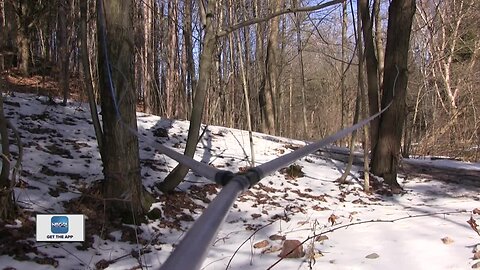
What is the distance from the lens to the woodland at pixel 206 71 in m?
3.99

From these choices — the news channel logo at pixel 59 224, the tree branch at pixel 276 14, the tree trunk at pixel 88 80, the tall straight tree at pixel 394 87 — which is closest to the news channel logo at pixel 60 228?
the news channel logo at pixel 59 224

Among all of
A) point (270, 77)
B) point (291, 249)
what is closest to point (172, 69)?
point (270, 77)

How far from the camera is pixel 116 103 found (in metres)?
3.92

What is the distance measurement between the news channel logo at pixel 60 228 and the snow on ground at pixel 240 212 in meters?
0.08

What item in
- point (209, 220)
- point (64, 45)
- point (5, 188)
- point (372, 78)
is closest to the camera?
point (209, 220)

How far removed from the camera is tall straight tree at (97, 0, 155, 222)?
395 cm

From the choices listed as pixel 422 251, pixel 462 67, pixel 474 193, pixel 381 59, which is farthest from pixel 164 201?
pixel 462 67

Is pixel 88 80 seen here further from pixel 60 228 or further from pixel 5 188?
pixel 60 228

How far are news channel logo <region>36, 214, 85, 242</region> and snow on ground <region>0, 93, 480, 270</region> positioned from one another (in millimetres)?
77

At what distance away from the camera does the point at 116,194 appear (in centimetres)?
398

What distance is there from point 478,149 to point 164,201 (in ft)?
32.2

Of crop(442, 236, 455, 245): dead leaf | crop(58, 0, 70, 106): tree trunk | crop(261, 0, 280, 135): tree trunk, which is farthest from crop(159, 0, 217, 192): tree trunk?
crop(261, 0, 280, 135): tree trunk

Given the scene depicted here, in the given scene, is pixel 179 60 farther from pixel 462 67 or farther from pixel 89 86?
pixel 462 67

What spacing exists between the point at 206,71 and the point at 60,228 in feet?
7.42
